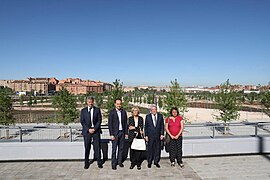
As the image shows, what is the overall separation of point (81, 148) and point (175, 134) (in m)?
2.79

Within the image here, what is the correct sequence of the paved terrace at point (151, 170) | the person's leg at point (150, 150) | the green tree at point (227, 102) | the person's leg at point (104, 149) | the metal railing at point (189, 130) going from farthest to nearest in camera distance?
the green tree at point (227, 102) → the metal railing at point (189, 130) → the person's leg at point (104, 149) → the person's leg at point (150, 150) → the paved terrace at point (151, 170)

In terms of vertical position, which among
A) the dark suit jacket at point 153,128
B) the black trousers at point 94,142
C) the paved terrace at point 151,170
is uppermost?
the dark suit jacket at point 153,128

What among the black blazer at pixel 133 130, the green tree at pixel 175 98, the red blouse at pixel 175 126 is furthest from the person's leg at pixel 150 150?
the green tree at pixel 175 98

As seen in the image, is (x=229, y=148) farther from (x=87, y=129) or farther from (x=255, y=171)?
(x=87, y=129)

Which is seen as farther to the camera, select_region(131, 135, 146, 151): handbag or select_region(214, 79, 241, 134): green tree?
select_region(214, 79, 241, 134): green tree

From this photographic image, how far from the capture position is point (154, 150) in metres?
5.52

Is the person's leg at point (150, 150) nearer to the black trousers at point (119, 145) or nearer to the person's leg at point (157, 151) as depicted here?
the person's leg at point (157, 151)

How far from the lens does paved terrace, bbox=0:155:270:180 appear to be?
4.85 m

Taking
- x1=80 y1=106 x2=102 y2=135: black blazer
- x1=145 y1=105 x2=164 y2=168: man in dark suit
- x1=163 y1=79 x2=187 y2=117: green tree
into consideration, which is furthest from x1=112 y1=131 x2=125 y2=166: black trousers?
x1=163 y1=79 x2=187 y2=117: green tree

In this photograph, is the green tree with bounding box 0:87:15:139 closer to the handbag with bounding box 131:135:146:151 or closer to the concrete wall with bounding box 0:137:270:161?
the concrete wall with bounding box 0:137:270:161

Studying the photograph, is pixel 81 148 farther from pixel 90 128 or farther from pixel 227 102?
pixel 227 102

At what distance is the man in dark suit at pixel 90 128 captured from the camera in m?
5.37

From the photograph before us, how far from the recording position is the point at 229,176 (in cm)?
485

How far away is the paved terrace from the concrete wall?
0.22m
